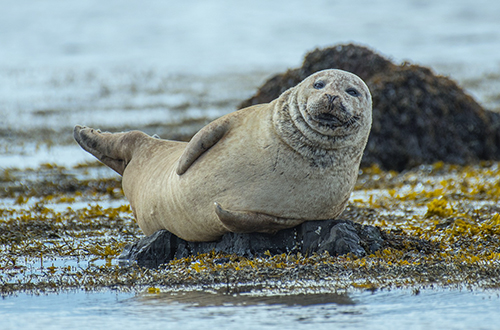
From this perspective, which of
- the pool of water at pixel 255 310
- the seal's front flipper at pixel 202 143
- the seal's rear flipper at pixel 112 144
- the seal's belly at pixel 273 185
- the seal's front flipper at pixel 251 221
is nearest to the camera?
the pool of water at pixel 255 310

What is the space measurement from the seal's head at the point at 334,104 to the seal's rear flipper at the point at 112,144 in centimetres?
195

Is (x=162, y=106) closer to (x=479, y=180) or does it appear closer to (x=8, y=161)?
(x=8, y=161)

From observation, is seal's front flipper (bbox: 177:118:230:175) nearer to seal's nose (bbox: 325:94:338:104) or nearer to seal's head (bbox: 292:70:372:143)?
seal's head (bbox: 292:70:372:143)

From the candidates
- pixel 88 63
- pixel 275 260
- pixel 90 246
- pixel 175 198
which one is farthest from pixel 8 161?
pixel 88 63

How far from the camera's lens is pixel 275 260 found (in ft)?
16.4

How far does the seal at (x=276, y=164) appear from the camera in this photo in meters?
5.08

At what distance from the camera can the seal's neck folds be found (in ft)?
16.7

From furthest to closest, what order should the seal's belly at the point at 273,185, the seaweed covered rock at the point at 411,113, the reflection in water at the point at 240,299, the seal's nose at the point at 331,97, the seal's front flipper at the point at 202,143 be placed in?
the seaweed covered rock at the point at 411,113 < the seal's front flipper at the point at 202,143 < the seal's belly at the point at 273,185 < the seal's nose at the point at 331,97 < the reflection in water at the point at 240,299

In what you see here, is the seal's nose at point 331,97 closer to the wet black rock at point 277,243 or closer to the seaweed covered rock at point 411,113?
the wet black rock at point 277,243

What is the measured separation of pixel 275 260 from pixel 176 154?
5.08 ft

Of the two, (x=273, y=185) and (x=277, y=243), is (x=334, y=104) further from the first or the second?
(x=277, y=243)

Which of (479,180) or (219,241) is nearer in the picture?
(219,241)

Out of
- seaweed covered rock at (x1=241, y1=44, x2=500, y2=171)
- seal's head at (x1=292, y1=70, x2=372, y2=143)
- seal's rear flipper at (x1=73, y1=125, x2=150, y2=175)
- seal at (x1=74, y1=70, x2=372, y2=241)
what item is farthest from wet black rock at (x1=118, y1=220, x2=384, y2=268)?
seaweed covered rock at (x1=241, y1=44, x2=500, y2=171)

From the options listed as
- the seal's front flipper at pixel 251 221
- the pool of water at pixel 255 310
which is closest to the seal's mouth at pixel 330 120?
the seal's front flipper at pixel 251 221
